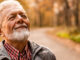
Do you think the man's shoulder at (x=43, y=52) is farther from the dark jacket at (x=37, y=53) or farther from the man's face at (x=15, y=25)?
the man's face at (x=15, y=25)

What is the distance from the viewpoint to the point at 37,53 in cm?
205

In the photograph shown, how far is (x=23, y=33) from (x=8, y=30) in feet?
0.44

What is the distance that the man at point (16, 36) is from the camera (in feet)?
6.49

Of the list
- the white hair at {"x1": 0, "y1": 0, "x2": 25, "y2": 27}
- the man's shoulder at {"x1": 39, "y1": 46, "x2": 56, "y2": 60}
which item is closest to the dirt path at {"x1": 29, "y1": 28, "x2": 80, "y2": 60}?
the man's shoulder at {"x1": 39, "y1": 46, "x2": 56, "y2": 60}

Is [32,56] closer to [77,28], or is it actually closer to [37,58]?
[37,58]

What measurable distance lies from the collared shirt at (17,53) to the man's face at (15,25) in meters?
0.08

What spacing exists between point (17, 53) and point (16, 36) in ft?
0.46

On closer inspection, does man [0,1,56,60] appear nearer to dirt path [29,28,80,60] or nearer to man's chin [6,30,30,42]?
man's chin [6,30,30,42]

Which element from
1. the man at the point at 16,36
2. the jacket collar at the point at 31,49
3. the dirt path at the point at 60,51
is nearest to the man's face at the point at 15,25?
the man at the point at 16,36

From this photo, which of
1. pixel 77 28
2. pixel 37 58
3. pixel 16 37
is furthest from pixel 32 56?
pixel 77 28

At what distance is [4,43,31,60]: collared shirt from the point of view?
1.99 meters

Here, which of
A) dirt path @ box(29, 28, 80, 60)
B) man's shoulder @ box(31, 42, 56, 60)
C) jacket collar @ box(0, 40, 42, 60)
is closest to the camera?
jacket collar @ box(0, 40, 42, 60)

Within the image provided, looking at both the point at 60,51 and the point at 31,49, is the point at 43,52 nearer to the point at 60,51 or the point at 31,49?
the point at 31,49

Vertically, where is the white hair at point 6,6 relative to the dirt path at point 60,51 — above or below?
above
